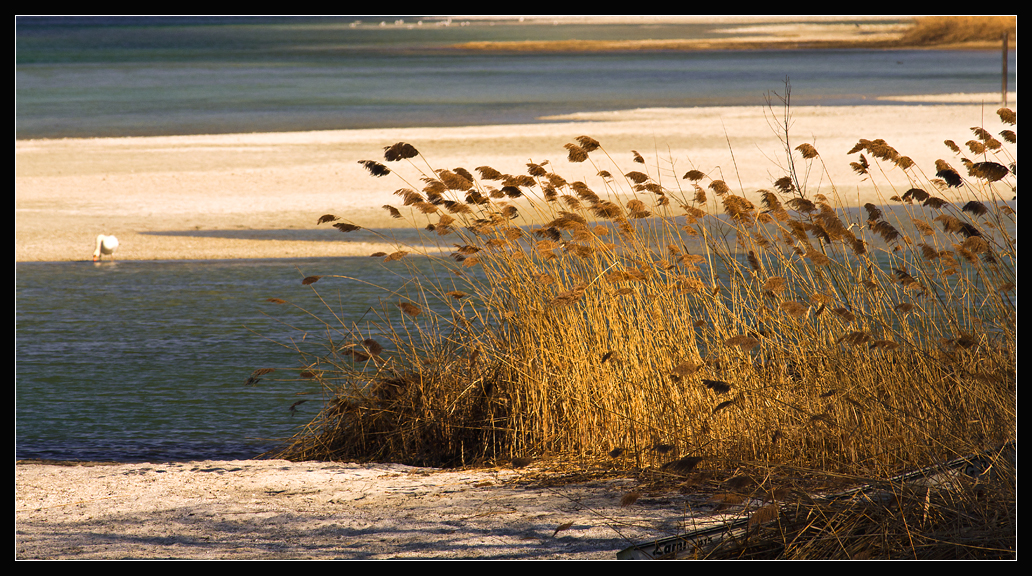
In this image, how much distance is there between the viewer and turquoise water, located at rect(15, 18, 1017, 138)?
23.5 m

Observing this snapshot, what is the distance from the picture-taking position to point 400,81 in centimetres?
3419

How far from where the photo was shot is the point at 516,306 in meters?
4.95

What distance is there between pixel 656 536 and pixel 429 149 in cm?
1460

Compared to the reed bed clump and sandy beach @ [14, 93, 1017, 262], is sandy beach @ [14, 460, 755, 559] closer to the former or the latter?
the reed bed clump

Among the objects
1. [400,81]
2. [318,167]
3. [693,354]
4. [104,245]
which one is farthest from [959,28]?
[693,354]

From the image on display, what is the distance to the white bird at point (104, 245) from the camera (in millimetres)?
10242

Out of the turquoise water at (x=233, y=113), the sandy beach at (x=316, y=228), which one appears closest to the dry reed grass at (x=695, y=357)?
the sandy beach at (x=316, y=228)

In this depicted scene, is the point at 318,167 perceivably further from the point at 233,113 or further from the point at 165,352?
the point at 233,113

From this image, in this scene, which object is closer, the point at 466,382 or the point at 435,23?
the point at 466,382

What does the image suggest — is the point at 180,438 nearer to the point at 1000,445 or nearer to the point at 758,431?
the point at 758,431

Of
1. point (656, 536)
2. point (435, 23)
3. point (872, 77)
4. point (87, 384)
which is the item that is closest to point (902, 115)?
point (872, 77)

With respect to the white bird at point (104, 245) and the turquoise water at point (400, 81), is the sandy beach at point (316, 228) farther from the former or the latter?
the turquoise water at point (400, 81)

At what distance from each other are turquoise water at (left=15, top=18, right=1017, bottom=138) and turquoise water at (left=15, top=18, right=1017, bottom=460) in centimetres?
11

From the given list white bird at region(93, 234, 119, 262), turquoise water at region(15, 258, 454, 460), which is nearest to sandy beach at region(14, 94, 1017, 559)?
white bird at region(93, 234, 119, 262)
